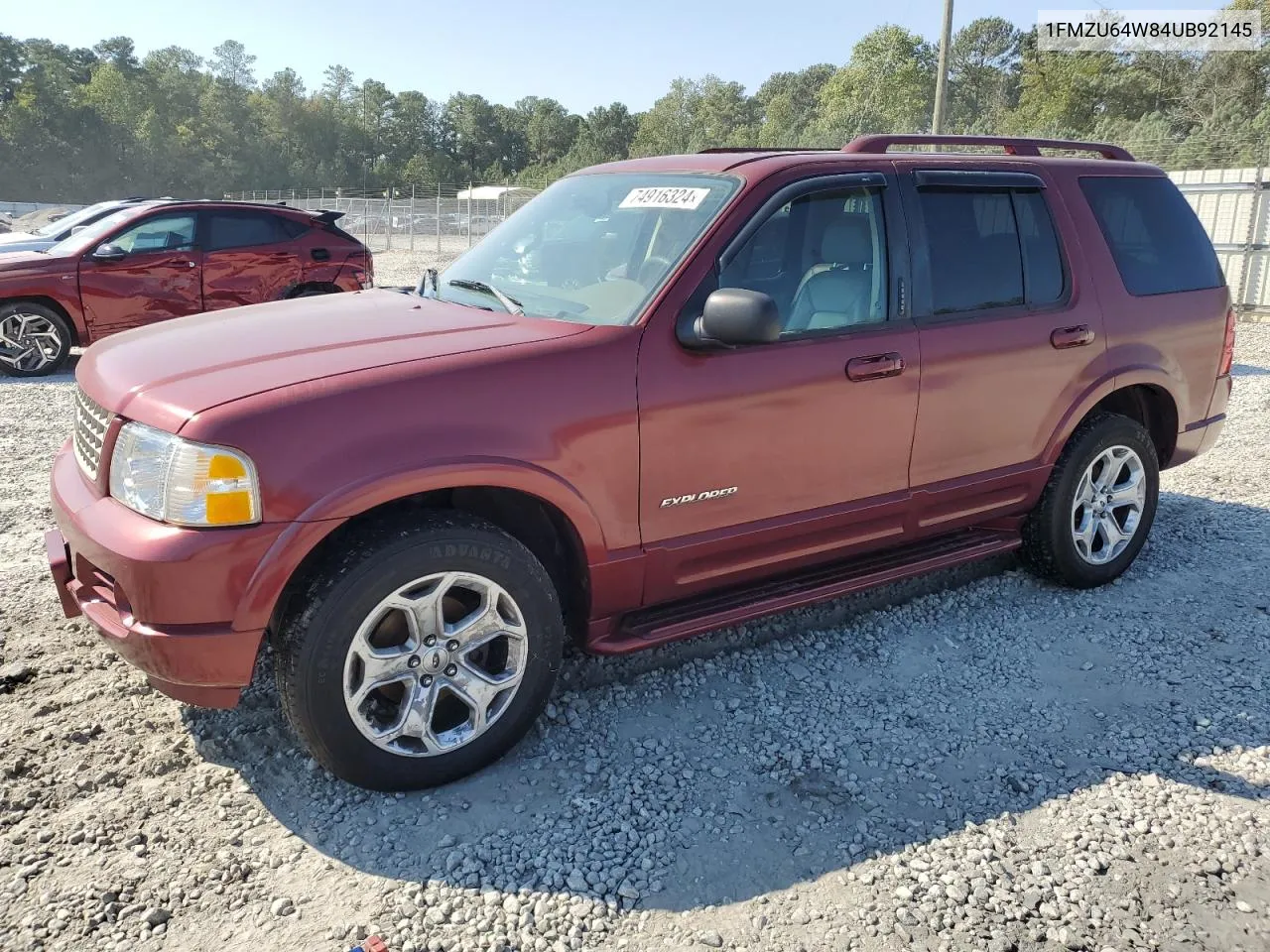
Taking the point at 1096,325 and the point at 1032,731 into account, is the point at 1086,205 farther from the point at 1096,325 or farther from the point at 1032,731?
the point at 1032,731

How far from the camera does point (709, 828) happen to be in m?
2.86

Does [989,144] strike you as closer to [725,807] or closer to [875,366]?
[875,366]

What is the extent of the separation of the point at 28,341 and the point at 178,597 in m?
8.54

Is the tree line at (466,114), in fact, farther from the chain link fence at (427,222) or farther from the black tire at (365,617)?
the black tire at (365,617)

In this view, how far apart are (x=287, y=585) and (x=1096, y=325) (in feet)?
11.7

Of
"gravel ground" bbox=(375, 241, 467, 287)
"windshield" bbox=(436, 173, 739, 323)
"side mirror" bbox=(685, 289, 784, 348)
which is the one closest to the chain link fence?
"gravel ground" bbox=(375, 241, 467, 287)

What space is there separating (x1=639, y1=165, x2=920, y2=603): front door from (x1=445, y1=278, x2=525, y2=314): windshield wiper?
581 mm

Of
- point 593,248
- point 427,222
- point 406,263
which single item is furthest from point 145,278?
point 427,222

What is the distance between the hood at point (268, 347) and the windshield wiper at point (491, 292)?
0.19 feet

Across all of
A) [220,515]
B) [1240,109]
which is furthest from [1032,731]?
[1240,109]

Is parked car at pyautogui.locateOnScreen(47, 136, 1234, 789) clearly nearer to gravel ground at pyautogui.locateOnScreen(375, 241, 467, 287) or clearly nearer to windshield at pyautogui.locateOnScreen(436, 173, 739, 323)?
windshield at pyautogui.locateOnScreen(436, 173, 739, 323)

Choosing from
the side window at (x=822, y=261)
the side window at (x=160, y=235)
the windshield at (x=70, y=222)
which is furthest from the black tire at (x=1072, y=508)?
the windshield at (x=70, y=222)

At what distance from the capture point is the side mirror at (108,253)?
31.3 feet

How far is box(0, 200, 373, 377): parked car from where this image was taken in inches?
370
